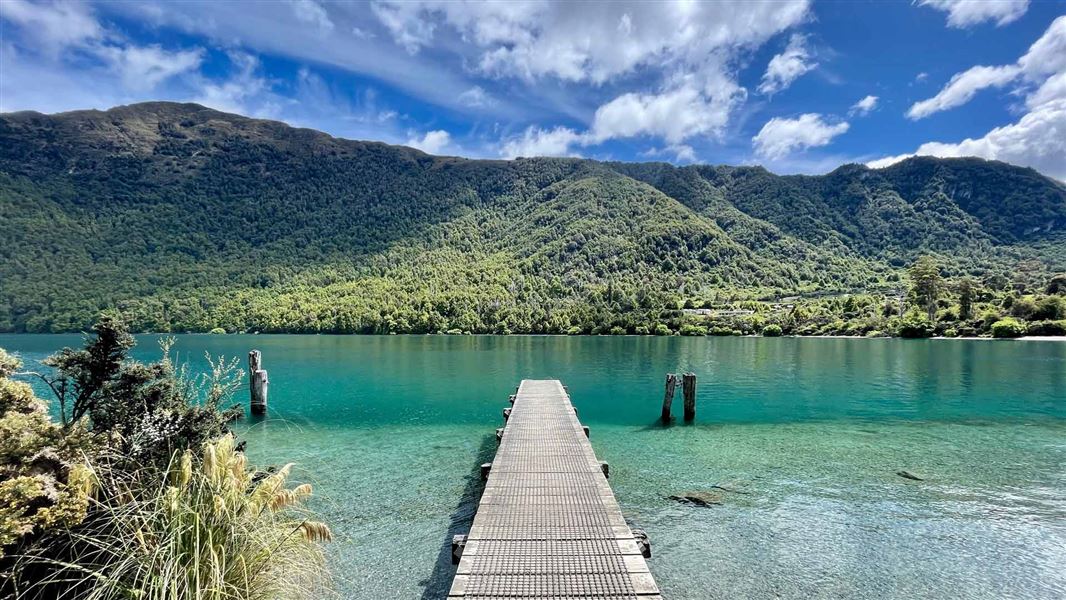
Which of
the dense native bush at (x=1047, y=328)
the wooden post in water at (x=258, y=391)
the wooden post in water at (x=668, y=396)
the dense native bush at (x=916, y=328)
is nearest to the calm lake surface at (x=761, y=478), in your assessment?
the wooden post in water at (x=668, y=396)

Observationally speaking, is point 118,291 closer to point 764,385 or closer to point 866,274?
point 764,385

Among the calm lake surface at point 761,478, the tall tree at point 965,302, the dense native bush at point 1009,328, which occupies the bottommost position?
the calm lake surface at point 761,478

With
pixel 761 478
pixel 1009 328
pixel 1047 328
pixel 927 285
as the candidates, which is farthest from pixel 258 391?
pixel 927 285

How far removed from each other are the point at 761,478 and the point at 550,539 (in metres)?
9.69

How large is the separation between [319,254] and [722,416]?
20093 cm

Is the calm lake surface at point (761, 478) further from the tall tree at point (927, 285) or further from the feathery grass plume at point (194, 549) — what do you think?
the tall tree at point (927, 285)

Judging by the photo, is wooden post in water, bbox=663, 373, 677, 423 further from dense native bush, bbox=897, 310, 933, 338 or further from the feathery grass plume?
dense native bush, bbox=897, 310, 933, 338

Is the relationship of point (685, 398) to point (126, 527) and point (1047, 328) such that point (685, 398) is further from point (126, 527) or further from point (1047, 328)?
point (1047, 328)

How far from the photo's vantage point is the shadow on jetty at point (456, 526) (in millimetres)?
9031

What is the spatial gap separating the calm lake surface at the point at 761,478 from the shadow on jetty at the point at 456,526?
6 centimetres

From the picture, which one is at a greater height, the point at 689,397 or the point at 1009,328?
the point at 1009,328

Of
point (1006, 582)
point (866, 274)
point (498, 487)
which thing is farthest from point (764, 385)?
point (866, 274)

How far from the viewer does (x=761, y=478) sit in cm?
1512

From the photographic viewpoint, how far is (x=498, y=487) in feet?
36.3
